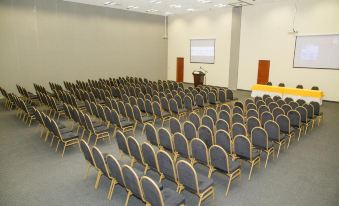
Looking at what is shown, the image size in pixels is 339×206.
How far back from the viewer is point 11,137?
6.77 meters

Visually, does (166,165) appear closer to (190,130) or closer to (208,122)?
(190,130)

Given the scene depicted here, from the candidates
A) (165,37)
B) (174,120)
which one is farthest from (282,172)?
(165,37)

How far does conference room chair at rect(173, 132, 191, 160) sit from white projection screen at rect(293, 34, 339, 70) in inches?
401

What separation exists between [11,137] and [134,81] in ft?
23.7

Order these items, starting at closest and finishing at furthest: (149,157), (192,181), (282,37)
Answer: (192,181) → (149,157) → (282,37)

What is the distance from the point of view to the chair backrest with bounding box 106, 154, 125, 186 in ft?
11.9

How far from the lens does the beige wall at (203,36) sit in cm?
1484

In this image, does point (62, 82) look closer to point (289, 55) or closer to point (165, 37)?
point (165, 37)

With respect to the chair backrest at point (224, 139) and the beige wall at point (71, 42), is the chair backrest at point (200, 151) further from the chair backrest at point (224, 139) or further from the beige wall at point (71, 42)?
the beige wall at point (71, 42)

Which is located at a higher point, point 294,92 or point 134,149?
point 294,92

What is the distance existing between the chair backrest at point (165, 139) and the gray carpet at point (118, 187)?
26.2 inches

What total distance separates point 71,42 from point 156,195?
12.1 meters

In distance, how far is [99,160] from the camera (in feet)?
13.1

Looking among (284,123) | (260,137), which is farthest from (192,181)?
(284,123)
